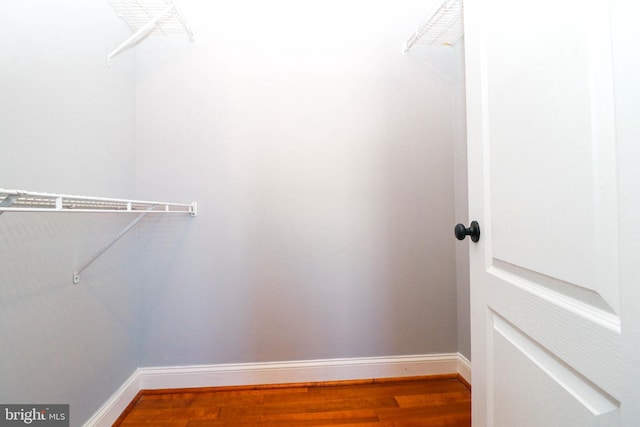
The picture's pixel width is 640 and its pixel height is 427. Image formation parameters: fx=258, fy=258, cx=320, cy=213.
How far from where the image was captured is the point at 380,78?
1.60 metres

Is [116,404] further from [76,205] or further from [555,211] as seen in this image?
[555,211]

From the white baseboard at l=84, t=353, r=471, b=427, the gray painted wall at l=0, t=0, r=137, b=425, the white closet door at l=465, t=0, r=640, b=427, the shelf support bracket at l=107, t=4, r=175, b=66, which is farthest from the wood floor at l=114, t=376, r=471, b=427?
the shelf support bracket at l=107, t=4, r=175, b=66

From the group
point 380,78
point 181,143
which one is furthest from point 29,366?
point 380,78

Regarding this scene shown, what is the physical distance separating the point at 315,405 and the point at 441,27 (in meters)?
2.29

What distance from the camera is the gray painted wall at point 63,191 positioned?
84 centimetres

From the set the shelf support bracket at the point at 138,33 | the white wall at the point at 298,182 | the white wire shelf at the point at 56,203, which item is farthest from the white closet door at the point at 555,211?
the shelf support bracket at the point at 138,33

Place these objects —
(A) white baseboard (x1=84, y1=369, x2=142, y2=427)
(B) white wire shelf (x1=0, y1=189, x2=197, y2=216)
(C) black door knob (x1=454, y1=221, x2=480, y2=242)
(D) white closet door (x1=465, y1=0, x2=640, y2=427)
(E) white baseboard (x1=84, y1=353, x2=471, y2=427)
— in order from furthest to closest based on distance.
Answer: (E) white baseboard (x1=84, y1=353, x2=471, y2=427), (A) white baseboard (x1=84, y1=369, x2=142, y2=427), (C) black door knob (x1=454, y1=221, x2=480, y2=242), (B) white wire shelf (x1=0, y1=189, x2=197, y2=216), (D) white closet door (x1=465, y1=0, x2=640, y2=427)

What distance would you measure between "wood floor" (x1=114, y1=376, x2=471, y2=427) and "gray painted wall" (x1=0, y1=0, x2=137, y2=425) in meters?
0.30

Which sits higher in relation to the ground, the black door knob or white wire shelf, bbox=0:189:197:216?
white wire shelf, bbox=0:189:197:216

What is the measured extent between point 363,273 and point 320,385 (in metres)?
0.71

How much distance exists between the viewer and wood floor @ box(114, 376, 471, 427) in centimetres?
130

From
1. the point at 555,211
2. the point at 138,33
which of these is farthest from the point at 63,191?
the point at 555,211

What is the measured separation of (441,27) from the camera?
1546mm

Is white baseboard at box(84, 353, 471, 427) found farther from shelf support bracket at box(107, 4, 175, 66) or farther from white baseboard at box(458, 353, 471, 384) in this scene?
shelf support bracket at box(107, 4, 175, 66)
